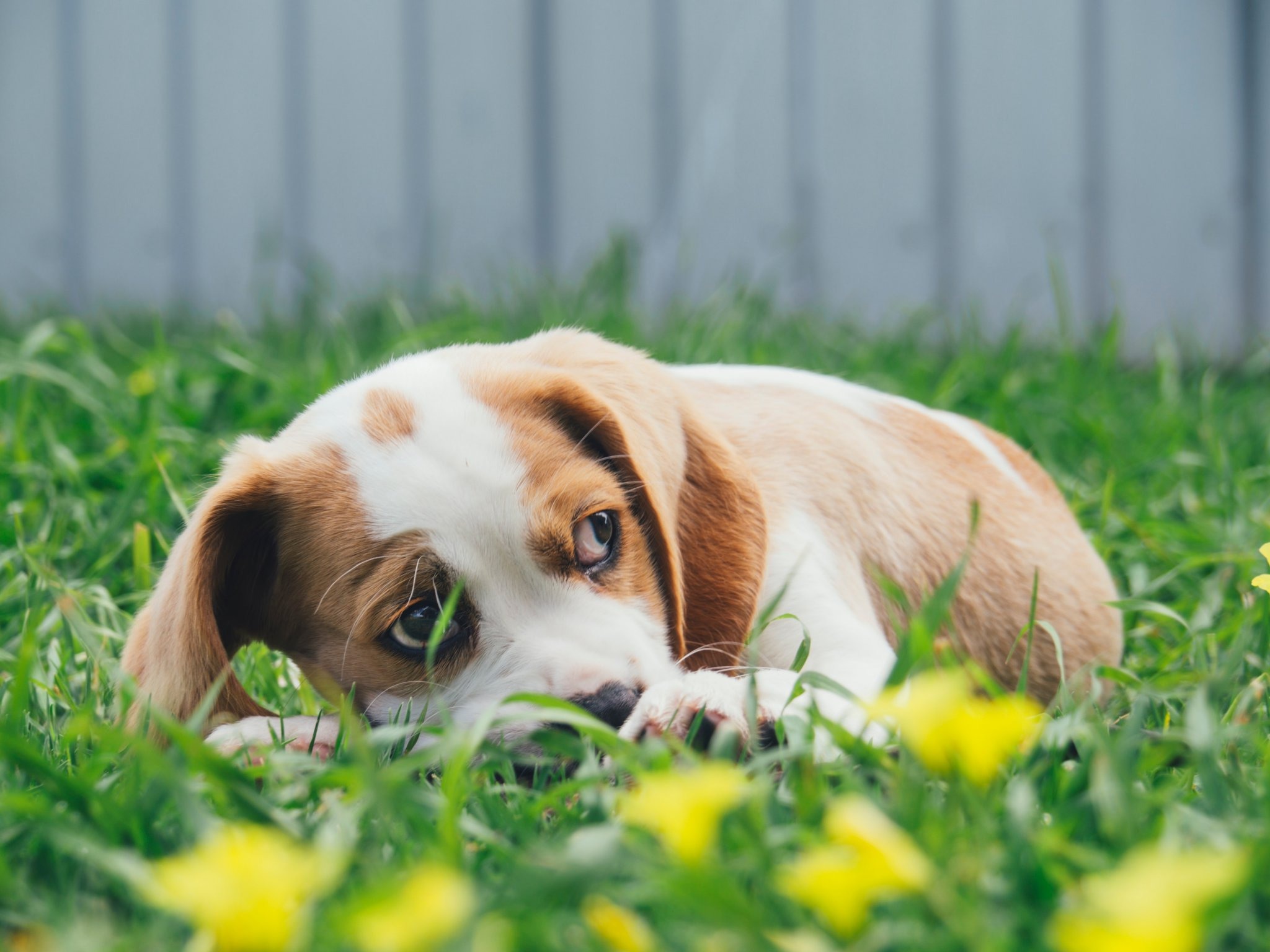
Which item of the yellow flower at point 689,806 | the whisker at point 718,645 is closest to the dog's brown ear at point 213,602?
the whisker at point 718,645

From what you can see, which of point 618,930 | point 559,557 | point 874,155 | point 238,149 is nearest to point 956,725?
point 618,930

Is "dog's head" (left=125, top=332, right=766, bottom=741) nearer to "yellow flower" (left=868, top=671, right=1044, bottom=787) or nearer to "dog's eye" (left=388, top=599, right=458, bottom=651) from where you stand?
"dog's eye" (left=388, top=599, right=458, bottom=651)

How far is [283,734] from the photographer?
2051mm

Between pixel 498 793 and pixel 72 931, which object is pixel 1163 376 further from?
pixel 72 931

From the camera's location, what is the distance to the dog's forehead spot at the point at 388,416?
2258mm

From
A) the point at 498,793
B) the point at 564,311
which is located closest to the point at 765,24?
the point at 564,311

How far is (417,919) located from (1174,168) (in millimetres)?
6966

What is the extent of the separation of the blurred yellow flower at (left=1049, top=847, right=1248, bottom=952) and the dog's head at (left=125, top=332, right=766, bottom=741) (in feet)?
3.59

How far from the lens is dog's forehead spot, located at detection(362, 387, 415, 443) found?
2.26m

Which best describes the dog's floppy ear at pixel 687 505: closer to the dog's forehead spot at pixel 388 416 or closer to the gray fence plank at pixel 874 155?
the dog's forehead spot at pixel 388 416

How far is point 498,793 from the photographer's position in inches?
67.1

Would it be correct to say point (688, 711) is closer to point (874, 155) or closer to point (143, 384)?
point (143, 384)

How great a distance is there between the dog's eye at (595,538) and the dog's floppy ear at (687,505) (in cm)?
9

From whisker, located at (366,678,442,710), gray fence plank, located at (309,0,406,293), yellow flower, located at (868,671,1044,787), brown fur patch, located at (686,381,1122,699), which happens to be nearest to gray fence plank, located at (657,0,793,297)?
gray fence plank, located at (309,0,406,293)
